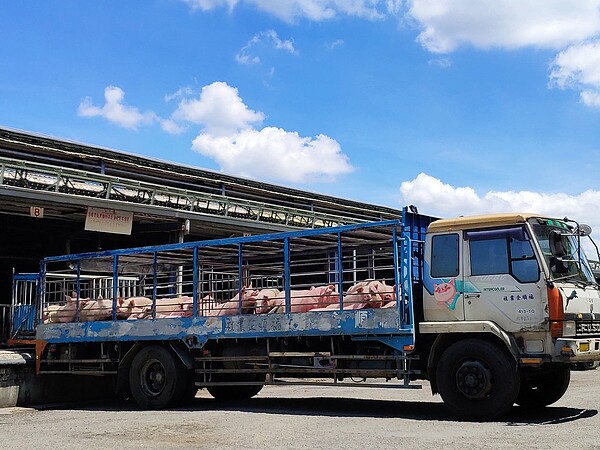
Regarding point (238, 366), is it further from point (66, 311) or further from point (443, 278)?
point (66, 311)

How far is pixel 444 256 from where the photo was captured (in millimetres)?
11148

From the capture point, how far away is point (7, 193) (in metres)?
17.0

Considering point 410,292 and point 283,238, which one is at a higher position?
point 283,238

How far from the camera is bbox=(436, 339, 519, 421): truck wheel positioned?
10.3 meters

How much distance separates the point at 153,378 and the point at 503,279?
21.3 ft

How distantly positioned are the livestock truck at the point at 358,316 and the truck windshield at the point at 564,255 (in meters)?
0.02

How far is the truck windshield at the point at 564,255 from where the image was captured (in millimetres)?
10398

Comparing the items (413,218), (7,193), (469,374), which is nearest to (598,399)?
(469,374)

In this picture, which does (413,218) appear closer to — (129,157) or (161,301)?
(161,301)

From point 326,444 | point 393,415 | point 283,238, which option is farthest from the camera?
point 283,238

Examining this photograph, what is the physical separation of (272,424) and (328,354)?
170cm

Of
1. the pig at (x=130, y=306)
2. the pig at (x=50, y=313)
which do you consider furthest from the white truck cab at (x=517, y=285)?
the pig at (x=50, y=313)

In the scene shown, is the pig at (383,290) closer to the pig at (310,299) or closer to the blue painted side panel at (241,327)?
the blue painted side panel at (241,327)

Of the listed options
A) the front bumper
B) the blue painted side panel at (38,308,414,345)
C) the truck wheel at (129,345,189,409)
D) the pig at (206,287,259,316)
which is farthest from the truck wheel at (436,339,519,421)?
the truck wheel at (129,345,189,409)
